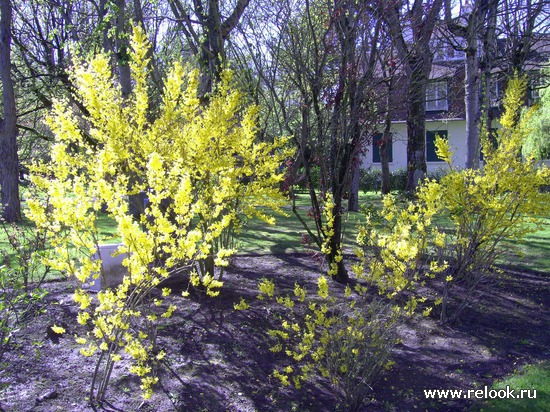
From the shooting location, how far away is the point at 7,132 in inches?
435

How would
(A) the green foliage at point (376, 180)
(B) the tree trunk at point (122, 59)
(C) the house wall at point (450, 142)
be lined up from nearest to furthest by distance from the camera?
(B) the tree trunk at point (122, 59) → (A) the green foliage at point (376, 180) → (C) the house wall at point (450, 142)

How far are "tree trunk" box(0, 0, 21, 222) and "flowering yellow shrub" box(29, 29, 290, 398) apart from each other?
6.97 m

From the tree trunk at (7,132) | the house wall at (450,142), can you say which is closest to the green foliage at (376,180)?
the house wall at (450,142)

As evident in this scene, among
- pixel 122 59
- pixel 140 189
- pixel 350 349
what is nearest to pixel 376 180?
pixel 122 59

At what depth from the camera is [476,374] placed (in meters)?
4.01

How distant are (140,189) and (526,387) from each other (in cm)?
351

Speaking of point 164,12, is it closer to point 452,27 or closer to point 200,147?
point 452,27

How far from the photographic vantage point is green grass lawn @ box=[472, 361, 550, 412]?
11.3 feet

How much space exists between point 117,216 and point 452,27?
7497 millimetres

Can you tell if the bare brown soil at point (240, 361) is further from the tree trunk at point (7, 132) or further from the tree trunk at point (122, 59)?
the tree trunk at point (7, 132)

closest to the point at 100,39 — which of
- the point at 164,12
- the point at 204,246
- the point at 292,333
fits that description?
the point at 164,12

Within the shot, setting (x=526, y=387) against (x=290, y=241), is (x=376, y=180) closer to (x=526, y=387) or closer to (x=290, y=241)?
(x=290, y=241)

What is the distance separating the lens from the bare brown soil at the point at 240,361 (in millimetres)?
3537

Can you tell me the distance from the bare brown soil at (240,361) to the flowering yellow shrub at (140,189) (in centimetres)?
25
